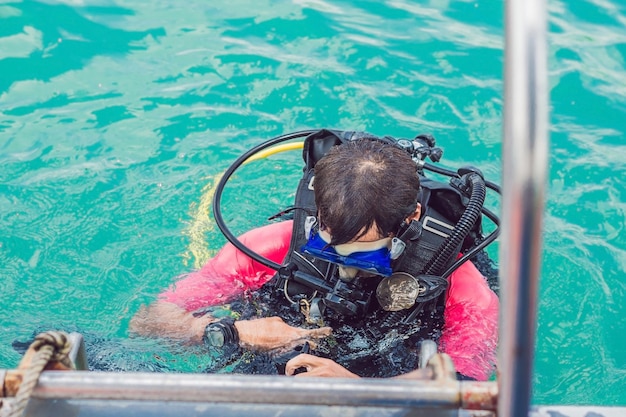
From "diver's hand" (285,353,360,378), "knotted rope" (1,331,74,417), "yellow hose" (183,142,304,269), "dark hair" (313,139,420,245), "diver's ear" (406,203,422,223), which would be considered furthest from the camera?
"yellow hose" (183,142,304,269)

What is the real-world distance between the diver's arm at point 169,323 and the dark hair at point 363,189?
76 centimetres

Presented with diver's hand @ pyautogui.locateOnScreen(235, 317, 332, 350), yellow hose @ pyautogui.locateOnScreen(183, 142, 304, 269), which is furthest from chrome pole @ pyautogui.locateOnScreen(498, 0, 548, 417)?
yellow hose @ pyautogui.locateOnScreen(183, 142, 304, 269)

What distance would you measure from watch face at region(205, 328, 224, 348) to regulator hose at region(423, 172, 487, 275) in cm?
80

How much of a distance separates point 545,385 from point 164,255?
2.12m

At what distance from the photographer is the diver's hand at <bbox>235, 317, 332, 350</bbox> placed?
2680 mm

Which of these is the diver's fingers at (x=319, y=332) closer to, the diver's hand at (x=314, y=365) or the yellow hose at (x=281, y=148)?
the diver's hand at (x=314, y=365)

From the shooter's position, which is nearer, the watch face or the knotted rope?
the knotted rope

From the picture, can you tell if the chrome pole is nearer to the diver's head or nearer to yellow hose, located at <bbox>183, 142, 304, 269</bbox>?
the diver's head

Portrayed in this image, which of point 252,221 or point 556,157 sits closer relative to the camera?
point 252,221

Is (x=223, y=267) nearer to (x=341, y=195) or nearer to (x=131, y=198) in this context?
(x=341, y=195)

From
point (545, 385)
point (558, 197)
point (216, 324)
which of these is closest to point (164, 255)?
point (216, 324)

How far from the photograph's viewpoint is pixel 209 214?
4152 millimetres

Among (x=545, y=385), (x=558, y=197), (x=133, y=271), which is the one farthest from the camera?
(x=558, y=197)

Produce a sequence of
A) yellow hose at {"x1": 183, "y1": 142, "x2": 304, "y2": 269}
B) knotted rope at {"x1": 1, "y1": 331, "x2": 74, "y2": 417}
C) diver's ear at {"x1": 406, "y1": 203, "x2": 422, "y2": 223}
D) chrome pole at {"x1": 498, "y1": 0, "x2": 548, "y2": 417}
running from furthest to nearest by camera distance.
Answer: yellow hose at {"x1": 183, "y1": 142, "x2": 304, "y2": 269} < diver's ear at {"x1": 406, "y1": 203, "x2": 422, "y2": 223} < knotted rope at {"x1": 1, "y1": 331, "x2": 74, "y2": 417} < chrome pole at {"x1": 498, "y1": 0, "x2": 548, "y2": 417}
